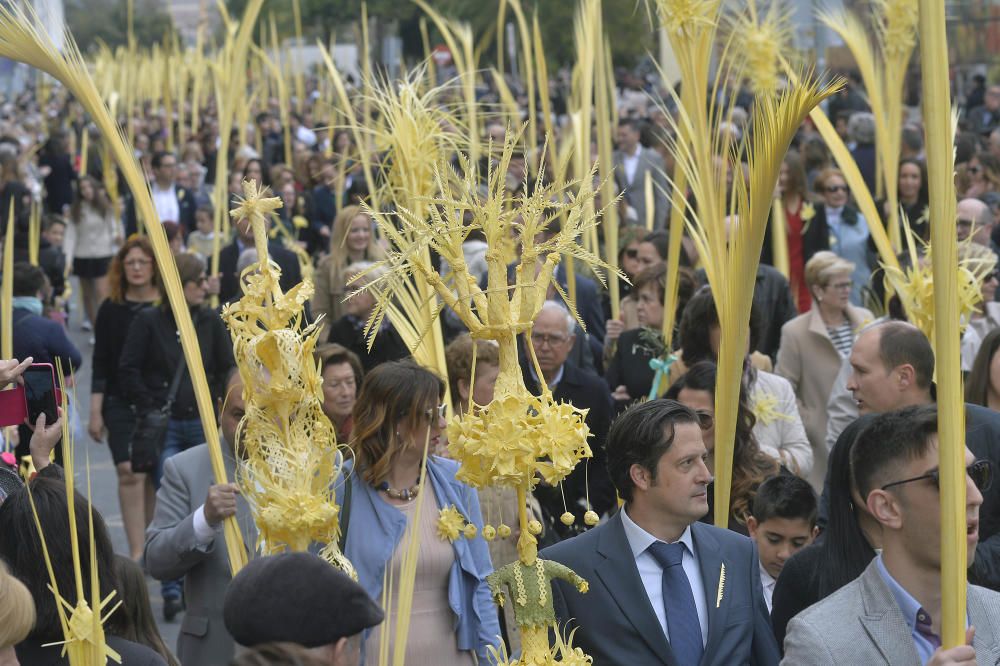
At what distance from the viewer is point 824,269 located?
26.4ft

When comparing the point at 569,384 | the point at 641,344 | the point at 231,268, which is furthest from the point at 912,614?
the point at 231,268

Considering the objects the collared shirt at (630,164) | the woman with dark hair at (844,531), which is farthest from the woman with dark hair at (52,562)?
the collared shirt at (630,164)

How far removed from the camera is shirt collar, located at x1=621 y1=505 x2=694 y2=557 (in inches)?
161

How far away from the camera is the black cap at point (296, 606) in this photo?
2539 millimetres

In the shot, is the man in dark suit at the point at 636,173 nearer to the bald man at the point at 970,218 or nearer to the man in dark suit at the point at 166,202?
the bald man at the point at 970,218

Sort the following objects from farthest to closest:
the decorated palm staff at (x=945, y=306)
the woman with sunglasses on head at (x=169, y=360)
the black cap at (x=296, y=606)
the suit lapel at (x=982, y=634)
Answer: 1. the woman with sunglasses on head at (x=169, y=360)
2. the suit lapel at (x=982, y=634)
3. the decorated palm staff at (x=945, y=306)
4. the black cap at (x=296, y=606)

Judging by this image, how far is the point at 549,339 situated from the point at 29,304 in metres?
3.21

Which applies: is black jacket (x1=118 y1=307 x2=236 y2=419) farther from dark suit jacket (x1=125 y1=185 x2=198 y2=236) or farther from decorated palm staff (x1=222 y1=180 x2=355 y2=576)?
dark suit jacket (x1=125 y1=185 x2=198 y2=236)

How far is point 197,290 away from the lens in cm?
837

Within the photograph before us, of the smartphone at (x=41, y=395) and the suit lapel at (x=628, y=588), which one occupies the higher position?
the smartphone at (x=41, y=395)

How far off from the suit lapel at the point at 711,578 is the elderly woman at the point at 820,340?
11.8 feet

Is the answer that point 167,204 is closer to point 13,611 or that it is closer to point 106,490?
point 106,490

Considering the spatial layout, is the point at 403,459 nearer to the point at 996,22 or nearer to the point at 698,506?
the point at 698,506

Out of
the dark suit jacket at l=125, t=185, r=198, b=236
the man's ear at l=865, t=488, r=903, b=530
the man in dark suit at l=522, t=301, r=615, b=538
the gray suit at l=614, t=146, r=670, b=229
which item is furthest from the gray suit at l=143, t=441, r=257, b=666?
the dark suit jacket at l=125, t=185, r=198, b=236
